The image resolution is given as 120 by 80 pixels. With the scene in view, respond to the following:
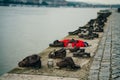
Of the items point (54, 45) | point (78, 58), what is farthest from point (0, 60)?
point (78, 58)

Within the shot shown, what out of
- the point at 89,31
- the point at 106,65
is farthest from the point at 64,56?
the point at 89,31

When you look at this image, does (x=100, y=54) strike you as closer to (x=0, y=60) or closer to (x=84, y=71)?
(x=84, y=71)

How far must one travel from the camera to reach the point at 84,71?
357 inches

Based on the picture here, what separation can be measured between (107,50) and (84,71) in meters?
3.44

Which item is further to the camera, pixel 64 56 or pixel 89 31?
pixel 89 31

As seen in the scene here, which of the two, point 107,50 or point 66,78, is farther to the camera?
point 107,50

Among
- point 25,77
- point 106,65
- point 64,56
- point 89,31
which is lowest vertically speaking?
point 89,31

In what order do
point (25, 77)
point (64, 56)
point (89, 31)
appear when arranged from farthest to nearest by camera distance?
point (89, 31), point (64, 56), point (25, 77)

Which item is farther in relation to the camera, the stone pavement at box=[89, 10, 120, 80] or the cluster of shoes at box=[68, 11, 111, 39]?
the cluster of shoes at box=[68, 11, 111, 39]

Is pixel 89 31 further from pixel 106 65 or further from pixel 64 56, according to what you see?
pixel 106 65

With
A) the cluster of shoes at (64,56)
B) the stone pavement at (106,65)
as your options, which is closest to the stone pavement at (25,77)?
the stone pavement at (106,65)

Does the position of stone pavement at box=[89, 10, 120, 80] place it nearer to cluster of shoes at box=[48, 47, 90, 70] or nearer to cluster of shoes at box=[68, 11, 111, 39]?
cluster of shoes at box=[48, 47, 90, 70]

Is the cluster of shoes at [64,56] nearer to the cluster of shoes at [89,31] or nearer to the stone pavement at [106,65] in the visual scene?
the stone pavement at [106,65]

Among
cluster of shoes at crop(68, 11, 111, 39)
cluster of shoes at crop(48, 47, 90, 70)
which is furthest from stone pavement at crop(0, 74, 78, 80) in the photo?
cluster of shoes at crop(68, 11, 111, 39)
